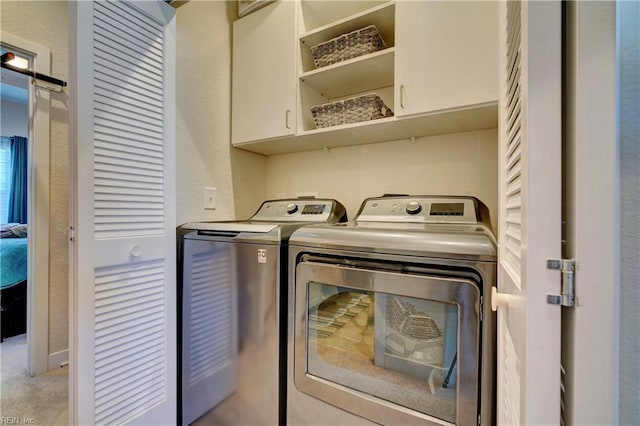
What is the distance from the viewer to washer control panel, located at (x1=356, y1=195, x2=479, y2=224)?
48.7 inches

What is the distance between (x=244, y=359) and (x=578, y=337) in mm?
1173

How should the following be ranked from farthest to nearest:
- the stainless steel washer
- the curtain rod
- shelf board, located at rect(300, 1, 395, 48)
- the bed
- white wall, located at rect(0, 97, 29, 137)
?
white wall, located at rect(0, 97, 29, 137), the bed, the curtain rod, shelf board, located at rect(300, 1, 395, 48), the stainless steel washer

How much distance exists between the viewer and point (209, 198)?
166cm

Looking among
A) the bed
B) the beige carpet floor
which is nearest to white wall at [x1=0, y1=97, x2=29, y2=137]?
the bed

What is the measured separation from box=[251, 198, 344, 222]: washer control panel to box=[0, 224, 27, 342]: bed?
248 cm

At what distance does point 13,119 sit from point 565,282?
6.76 meters

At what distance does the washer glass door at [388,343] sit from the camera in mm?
804

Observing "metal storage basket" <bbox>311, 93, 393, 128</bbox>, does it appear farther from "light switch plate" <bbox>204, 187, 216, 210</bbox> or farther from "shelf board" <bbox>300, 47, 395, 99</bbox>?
"light switch plate" <bbox>204, 187, 216, 210</bbox>

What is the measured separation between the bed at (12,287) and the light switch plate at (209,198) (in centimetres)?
231

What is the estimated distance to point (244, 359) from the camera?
1207 millimetres

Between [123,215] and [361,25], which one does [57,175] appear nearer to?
[123,215]

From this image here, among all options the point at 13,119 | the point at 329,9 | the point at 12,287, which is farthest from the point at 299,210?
the point at 13,119

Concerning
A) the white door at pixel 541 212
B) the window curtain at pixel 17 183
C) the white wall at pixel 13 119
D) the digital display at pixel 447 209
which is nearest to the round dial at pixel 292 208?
the digital display at pixel 447 209

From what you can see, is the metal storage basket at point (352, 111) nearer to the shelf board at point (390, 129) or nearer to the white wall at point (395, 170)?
the shelf board at point (390, 129)
